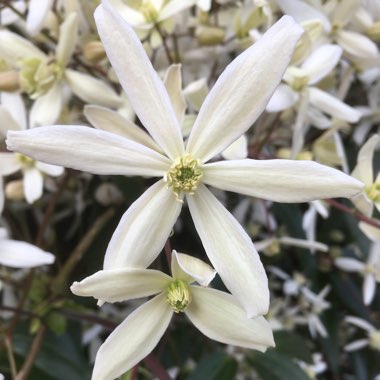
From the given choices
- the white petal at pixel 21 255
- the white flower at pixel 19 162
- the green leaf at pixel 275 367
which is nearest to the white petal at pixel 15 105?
the white flower at pixel 19 162

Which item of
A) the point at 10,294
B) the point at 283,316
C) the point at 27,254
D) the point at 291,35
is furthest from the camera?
the point at 283,316

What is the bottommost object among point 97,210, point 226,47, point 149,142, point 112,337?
point 112,337

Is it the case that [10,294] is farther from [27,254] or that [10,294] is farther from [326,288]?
[326,288]

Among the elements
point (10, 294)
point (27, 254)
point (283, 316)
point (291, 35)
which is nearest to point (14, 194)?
point (27, 254)

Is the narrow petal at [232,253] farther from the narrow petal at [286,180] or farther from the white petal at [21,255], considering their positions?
the white petal at [21,255]

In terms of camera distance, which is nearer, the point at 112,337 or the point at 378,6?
the point at 112,337

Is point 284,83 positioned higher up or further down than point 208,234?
higher up

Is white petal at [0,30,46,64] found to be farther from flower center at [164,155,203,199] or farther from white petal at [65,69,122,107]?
flower center at [164,155,203,199]

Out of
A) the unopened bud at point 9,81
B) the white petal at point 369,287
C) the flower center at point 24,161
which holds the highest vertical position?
the white petal at point 369,287
